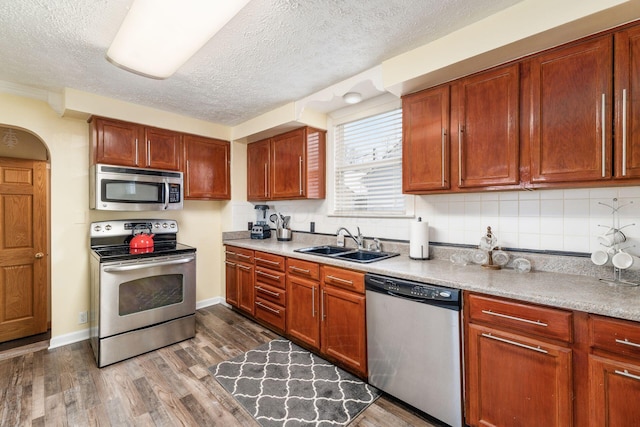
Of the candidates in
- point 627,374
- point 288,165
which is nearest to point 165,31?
point 288,165

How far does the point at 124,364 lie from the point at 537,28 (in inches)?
146

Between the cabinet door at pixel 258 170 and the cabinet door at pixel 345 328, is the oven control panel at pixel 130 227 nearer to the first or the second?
the cabinet door at pixel 258 170

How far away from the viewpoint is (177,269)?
9.14 ft

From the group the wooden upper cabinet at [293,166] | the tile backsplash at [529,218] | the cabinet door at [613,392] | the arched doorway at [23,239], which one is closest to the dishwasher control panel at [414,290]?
the cabinet door at [613,392]

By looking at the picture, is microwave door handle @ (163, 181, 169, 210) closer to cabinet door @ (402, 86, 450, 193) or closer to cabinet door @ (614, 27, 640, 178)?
cabinet door @ (402, 86, 450, 193)

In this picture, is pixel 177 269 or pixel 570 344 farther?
pixel 177 269

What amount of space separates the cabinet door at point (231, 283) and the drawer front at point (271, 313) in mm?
496

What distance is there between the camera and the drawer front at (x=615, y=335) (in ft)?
3.79

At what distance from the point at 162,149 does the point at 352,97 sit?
85.1 inches

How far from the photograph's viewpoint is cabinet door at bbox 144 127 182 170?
3.07m

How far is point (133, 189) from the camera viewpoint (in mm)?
2900

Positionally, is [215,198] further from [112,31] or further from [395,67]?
[395,67]

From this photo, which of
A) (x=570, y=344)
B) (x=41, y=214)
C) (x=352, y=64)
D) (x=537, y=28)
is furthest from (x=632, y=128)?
(x=41, y=214)

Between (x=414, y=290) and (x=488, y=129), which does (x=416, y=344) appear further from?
(x=488, y=129)
